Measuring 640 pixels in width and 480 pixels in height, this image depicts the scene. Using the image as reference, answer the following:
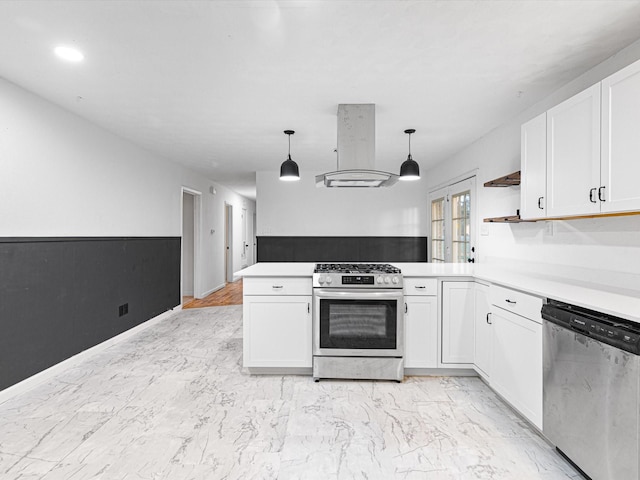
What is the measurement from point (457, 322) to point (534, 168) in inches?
53.5

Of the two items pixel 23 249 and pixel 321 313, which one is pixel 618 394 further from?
pixel 23 249

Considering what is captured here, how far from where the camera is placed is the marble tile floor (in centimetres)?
187

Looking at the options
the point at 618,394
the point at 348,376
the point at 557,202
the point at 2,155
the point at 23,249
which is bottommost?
the point at 348,376

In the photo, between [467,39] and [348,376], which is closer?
[467,39]

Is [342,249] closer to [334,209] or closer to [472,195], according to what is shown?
[334,209]

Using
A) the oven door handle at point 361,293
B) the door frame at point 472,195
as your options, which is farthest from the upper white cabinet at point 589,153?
the door frame at point 472,195

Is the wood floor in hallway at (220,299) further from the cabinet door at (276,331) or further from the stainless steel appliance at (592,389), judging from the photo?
the stainless steel appliance at (592,389)

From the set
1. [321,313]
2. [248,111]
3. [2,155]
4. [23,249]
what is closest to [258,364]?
[321,313]

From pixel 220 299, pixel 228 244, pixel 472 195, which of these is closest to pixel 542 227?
pixel 472 195

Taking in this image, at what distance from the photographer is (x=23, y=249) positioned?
2.78 metres

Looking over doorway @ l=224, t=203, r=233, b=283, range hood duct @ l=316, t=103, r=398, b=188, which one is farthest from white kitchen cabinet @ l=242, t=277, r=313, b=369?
doorway @ l=224, t=203, r=233, b=283

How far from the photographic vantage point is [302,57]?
2334 mm

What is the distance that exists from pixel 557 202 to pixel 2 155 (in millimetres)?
3963

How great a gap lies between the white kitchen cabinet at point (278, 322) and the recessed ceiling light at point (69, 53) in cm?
198
